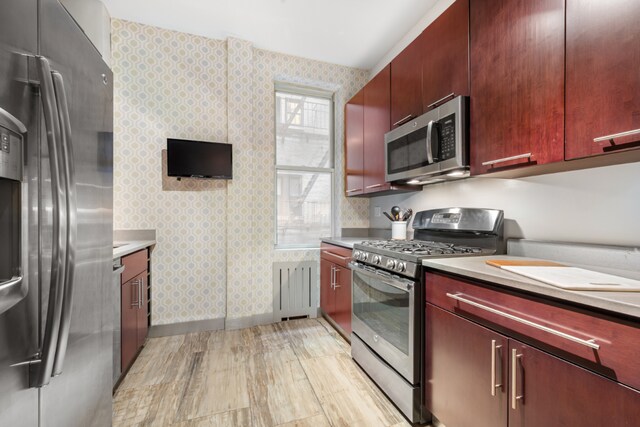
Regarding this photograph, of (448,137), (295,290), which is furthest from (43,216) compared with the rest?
(295,290)

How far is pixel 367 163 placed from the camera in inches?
105

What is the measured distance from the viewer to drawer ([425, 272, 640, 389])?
72cm

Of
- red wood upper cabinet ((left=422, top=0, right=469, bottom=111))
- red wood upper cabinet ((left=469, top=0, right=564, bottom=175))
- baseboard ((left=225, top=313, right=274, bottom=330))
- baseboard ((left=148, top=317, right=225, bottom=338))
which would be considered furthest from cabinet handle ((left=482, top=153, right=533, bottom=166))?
baseboard ((left=148, top=317, right=225, bottom=338))

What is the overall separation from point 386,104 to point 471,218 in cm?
119

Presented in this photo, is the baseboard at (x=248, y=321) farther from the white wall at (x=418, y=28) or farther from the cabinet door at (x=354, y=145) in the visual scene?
the white wall at (x=418, y=28)

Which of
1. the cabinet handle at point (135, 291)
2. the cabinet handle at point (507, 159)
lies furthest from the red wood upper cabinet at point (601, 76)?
the cabinet handle at point (135, 291)

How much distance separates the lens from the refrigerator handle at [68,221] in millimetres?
724

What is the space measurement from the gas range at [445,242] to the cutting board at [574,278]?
414mm

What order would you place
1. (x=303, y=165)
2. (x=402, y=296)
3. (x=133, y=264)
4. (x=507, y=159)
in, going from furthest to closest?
(x=303, y=165) < (x=133, y=264) < (x=402, y=296) < (x=507, y=159)

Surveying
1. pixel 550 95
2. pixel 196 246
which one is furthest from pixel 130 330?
pixel 550 95

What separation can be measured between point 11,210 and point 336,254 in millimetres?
2179

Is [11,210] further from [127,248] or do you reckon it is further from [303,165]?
[303,165]

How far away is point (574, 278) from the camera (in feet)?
3.12

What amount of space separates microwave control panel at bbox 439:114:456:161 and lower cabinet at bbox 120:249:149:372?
2.23m
